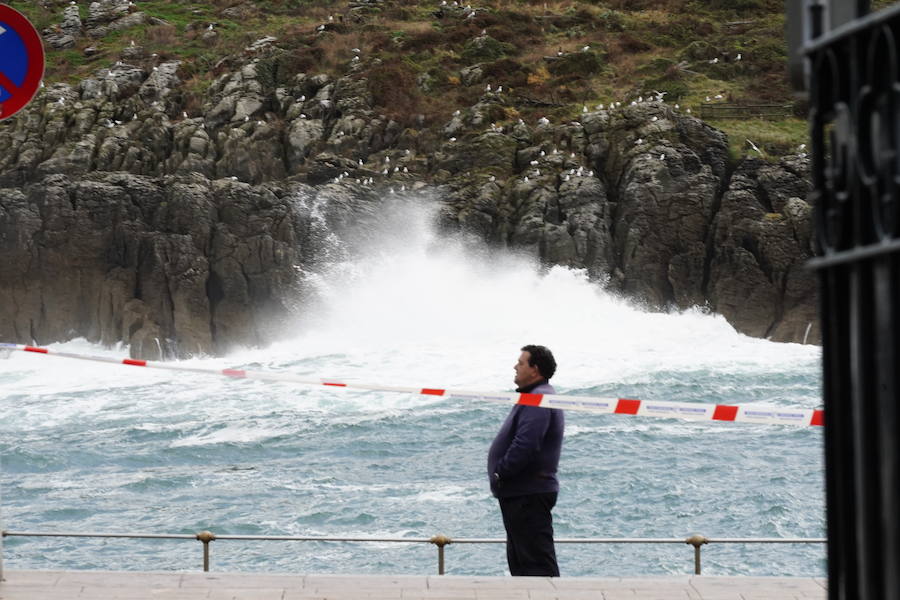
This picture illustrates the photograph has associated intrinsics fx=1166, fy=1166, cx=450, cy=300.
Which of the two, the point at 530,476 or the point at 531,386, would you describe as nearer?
the point at 530,476

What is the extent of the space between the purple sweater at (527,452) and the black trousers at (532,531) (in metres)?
0.05

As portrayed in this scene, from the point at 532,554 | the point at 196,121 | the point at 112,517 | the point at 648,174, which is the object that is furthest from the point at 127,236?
the point at 532,554

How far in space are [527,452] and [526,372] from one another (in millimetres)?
466

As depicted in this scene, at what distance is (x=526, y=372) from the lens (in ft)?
20.9

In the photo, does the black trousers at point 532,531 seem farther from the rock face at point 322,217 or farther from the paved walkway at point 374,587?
the rock face at point 322,217

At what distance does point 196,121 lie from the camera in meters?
44.5

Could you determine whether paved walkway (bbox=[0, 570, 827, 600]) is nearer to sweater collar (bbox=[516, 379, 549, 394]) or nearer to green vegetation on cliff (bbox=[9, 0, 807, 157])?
sweater collar (bbox=[516, 379, 549, 394])

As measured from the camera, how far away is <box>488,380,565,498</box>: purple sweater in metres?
6.17

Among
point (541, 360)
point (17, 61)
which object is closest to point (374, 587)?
point (541, 360)

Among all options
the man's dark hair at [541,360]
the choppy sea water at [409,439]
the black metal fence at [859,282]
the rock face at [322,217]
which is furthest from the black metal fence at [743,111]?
the black metal fence at [859,282]

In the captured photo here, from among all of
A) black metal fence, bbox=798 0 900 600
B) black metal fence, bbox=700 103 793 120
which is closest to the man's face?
black metal fence, bbox=798 0 900 600

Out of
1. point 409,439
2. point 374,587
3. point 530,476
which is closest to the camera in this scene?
point 374,587

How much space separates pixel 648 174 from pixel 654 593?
33657 mm

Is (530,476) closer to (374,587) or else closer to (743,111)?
(374,587)
